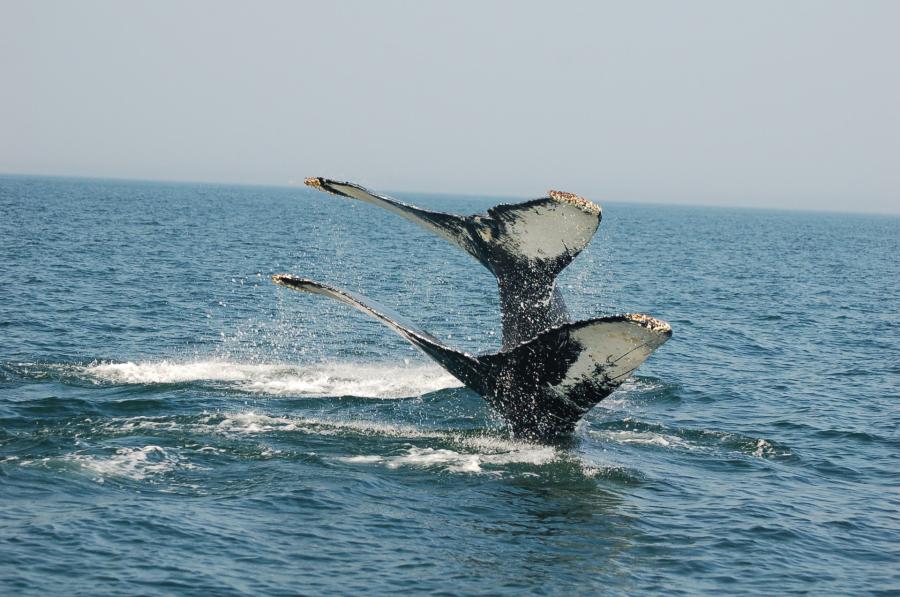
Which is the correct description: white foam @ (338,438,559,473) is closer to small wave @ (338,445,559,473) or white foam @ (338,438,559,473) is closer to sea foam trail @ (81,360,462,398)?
small wave @ (338,445,559,473)

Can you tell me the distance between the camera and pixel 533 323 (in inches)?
570

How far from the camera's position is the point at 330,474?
15039 millimetres

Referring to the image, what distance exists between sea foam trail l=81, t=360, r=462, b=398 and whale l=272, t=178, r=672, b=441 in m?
6.13

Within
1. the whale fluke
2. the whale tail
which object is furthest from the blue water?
the whale tail

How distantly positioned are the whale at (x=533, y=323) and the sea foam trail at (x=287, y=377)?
6.13 metres

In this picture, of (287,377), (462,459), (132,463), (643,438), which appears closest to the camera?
(132,463)

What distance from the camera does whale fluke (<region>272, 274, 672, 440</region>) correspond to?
12.1m

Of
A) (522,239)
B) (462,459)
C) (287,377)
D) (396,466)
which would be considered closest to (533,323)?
(522,239)

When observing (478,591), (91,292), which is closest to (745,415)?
(478,591)

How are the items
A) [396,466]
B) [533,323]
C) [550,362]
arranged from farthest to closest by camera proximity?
[396,466]
[533,323]
[550,362]

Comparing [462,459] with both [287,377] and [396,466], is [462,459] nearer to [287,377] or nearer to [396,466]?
[396,466]

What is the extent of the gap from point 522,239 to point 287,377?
9.66 meters

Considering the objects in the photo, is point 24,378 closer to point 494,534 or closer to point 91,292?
point 494,534

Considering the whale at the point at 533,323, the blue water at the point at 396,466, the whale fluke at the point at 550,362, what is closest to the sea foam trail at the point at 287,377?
the blue water at the point at 396,466
